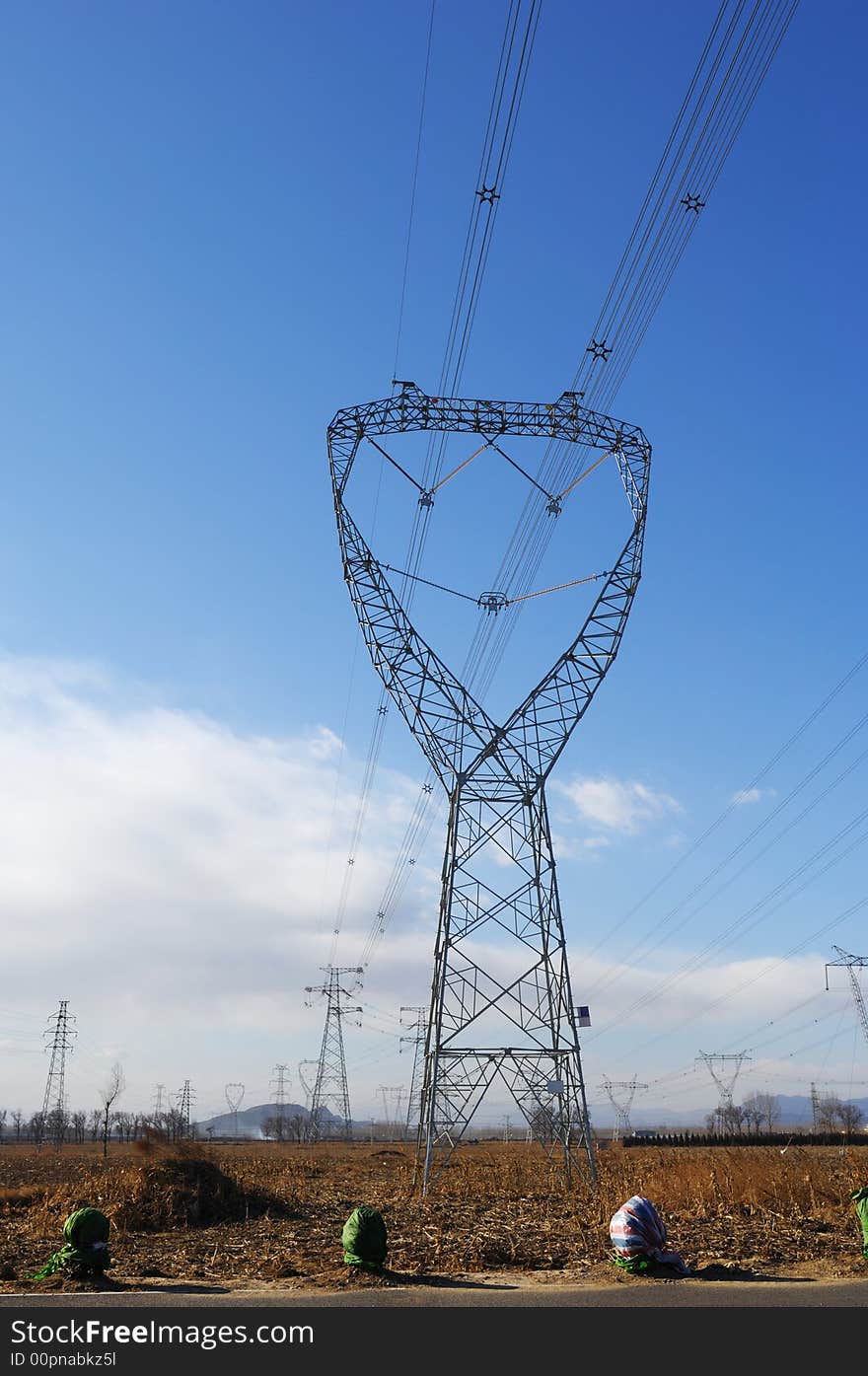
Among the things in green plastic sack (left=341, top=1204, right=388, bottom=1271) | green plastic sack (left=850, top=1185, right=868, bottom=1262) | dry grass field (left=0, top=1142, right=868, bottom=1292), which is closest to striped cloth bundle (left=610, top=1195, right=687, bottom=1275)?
dry grass field (left=0, top=1142, right=868, bottom=1292)

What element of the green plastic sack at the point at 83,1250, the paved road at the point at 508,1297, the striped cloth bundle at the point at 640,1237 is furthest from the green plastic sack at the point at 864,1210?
the green plastic sack at the point at 83,1250

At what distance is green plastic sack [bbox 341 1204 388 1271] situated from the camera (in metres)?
15.1

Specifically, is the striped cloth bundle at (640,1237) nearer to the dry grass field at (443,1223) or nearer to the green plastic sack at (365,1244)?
the dry grass field at (443,1223)

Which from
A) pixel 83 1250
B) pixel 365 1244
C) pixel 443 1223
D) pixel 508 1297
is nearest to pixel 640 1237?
pixel 508 1297

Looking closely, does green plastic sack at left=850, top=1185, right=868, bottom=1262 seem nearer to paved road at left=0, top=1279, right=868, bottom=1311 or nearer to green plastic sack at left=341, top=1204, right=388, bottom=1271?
→ paved road at left=0, top=1279, right=868, bottom=1311

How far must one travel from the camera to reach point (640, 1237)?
48.2 feet

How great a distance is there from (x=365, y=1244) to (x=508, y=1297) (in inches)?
102

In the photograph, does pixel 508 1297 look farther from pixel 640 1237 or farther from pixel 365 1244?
pixel 365 1244

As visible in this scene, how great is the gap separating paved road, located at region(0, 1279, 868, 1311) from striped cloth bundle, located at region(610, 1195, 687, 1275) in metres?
0.39

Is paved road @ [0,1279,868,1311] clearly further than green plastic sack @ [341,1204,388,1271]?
No

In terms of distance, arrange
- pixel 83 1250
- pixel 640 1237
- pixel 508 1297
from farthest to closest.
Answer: pixel 83 1250, pixel 640 1237, pixel 508 1297
